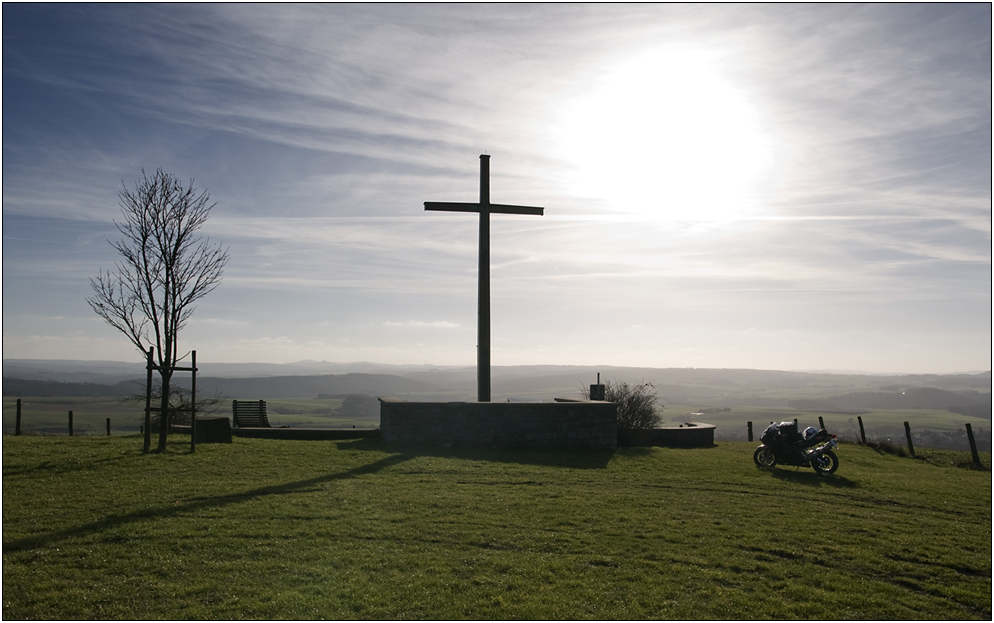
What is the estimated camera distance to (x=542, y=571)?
6.30 m

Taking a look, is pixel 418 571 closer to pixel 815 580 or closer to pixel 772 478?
pixel 815 580

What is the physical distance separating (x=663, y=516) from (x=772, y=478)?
5410 mm

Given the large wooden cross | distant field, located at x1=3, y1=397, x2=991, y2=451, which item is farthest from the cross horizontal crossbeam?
distant field, located at x1=3, y1=397, x2=991, y2=451

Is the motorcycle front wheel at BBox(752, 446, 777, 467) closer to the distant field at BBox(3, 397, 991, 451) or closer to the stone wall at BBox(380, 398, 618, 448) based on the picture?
the stone wall at BBox(380, 398, 618, 448)

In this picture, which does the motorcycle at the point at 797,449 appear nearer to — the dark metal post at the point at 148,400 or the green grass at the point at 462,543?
the green grass at the point at 462,543

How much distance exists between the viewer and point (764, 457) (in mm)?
14492

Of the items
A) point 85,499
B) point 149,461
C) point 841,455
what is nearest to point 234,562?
point 85,499

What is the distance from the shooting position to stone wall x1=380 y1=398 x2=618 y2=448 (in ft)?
50.2

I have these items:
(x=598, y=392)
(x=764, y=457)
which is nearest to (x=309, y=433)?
(x=598, y=392)

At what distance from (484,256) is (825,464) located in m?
9.61

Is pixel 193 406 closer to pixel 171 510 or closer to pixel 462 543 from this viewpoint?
pixel 171 510

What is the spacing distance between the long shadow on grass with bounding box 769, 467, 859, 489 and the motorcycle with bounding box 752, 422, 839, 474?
0.21 meters

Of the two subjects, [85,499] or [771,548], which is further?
[85,499]

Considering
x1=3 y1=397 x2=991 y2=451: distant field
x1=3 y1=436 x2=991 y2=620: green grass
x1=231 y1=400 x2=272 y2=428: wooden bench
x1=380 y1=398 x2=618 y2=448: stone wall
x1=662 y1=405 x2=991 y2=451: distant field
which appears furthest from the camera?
x1=662 y1=405 x2=991 y2=451: distant field
